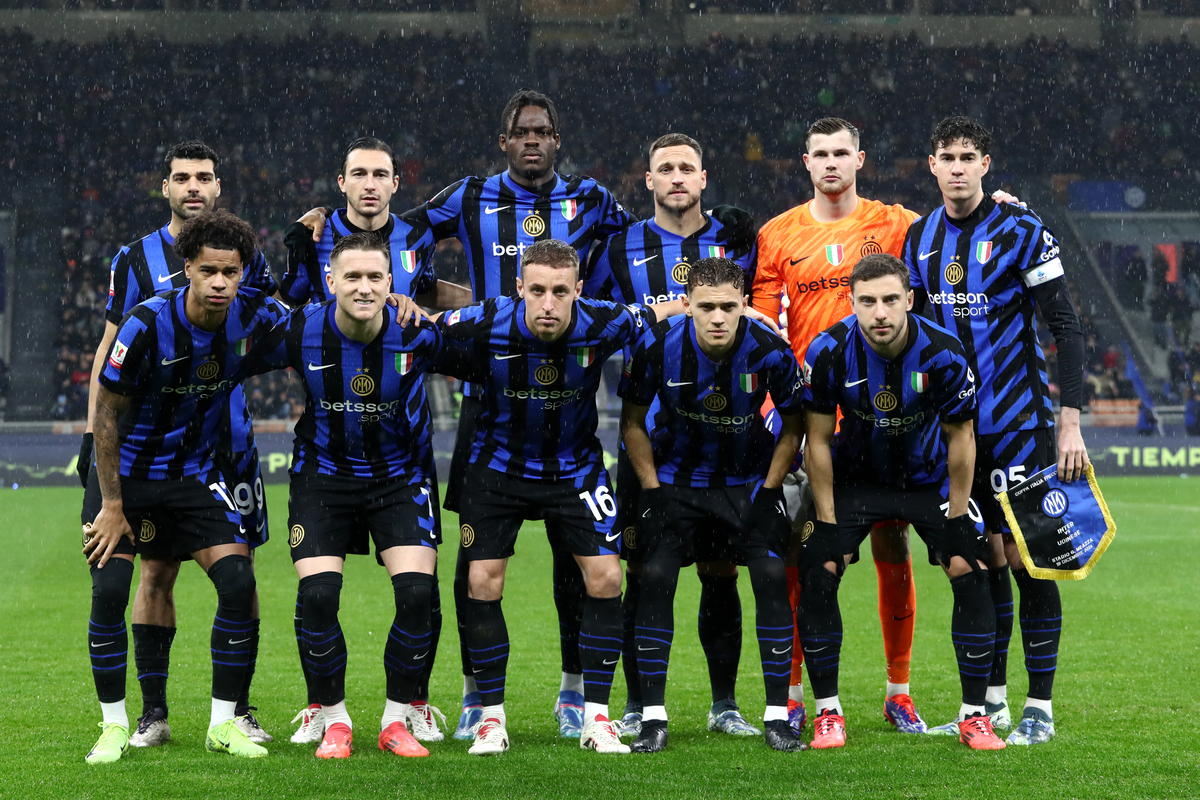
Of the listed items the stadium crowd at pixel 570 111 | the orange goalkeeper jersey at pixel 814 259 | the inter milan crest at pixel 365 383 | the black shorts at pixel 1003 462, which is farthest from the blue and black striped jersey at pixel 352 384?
the stadium crowd at pixel 570 111

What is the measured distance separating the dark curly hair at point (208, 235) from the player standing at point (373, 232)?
0.43 metres

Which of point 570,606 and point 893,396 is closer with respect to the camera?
point 893,396

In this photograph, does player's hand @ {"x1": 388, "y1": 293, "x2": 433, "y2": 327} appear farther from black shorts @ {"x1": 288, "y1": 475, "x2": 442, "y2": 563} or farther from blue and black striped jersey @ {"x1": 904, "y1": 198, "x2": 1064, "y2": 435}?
blue and black striped jersey @ {"x1": 904, "y1": 198, "x2": 1064, "y2": 435}

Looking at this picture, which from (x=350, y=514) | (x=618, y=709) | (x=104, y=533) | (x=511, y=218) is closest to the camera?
(x=104, y=533)

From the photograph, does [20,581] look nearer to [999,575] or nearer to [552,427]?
[552,427]

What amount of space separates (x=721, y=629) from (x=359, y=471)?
1495 millimetres

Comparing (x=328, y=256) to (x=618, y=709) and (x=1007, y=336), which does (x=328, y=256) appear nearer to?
(x=618, y=709)

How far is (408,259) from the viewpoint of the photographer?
16.0ft

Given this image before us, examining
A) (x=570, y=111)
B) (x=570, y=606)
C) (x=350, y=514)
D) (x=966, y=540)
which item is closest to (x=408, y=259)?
(x=350, y=514)

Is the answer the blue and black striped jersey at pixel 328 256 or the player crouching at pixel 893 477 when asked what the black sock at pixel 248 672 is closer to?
the blue and black striped jersey at pixel 328 256

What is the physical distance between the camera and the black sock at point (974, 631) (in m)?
4.29

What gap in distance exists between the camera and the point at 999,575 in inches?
182

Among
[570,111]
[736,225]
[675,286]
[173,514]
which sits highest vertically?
[570,111]

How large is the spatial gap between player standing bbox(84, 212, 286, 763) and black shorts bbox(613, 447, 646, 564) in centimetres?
137
